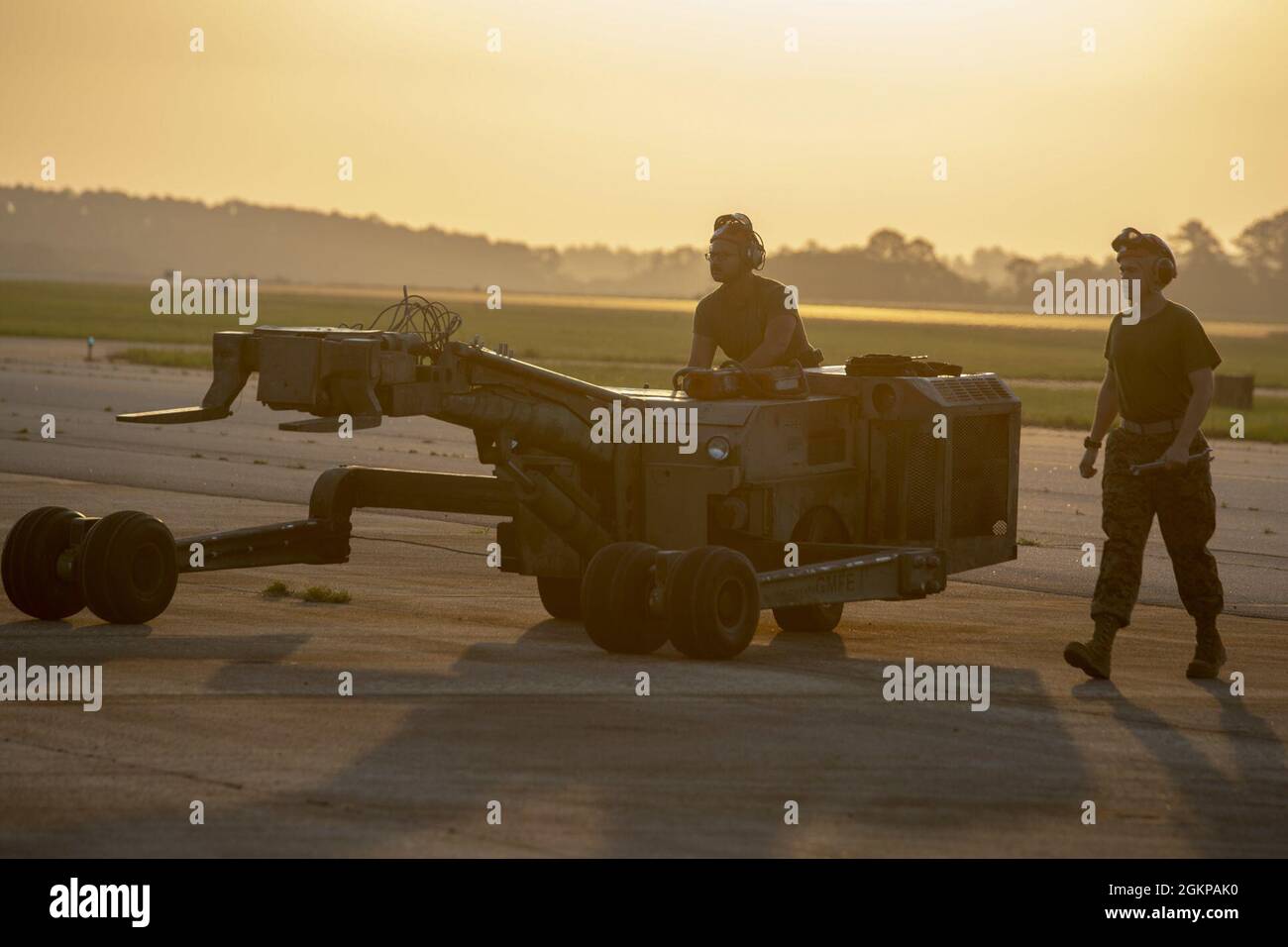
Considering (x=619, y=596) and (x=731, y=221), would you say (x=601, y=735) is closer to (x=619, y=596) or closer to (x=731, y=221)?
(x=619, y=596)

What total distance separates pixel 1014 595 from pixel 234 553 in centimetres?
600

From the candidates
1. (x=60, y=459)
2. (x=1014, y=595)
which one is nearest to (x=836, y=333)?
(x=60, y=459)

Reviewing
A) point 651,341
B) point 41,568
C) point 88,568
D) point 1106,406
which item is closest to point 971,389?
point 1106,406

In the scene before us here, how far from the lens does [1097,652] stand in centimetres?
1131

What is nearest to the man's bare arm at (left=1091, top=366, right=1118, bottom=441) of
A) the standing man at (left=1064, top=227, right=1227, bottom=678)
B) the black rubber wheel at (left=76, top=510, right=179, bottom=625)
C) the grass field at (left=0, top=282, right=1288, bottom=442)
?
the standing man at (left=1064, top=227, right=1227, bottom=678)

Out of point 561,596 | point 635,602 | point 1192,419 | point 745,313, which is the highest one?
point 745,313

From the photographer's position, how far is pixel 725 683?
1076 cm

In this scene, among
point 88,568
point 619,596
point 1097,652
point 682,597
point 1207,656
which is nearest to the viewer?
point 682,597

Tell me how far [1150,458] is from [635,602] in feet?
9.75

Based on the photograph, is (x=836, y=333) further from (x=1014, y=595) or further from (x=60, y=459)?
(x=1014, y=595)

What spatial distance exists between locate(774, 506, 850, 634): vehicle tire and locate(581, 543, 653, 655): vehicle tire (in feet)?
5.72

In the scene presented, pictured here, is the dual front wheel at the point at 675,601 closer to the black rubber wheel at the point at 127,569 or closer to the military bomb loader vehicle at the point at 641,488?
the military bomb loader vehicle at the point at 641,488

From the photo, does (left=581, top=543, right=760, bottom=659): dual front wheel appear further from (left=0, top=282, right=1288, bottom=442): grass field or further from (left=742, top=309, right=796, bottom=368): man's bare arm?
(left=0, top=282, right=1288, bottom=442): grass field

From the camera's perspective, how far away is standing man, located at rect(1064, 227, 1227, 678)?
11.2 m
